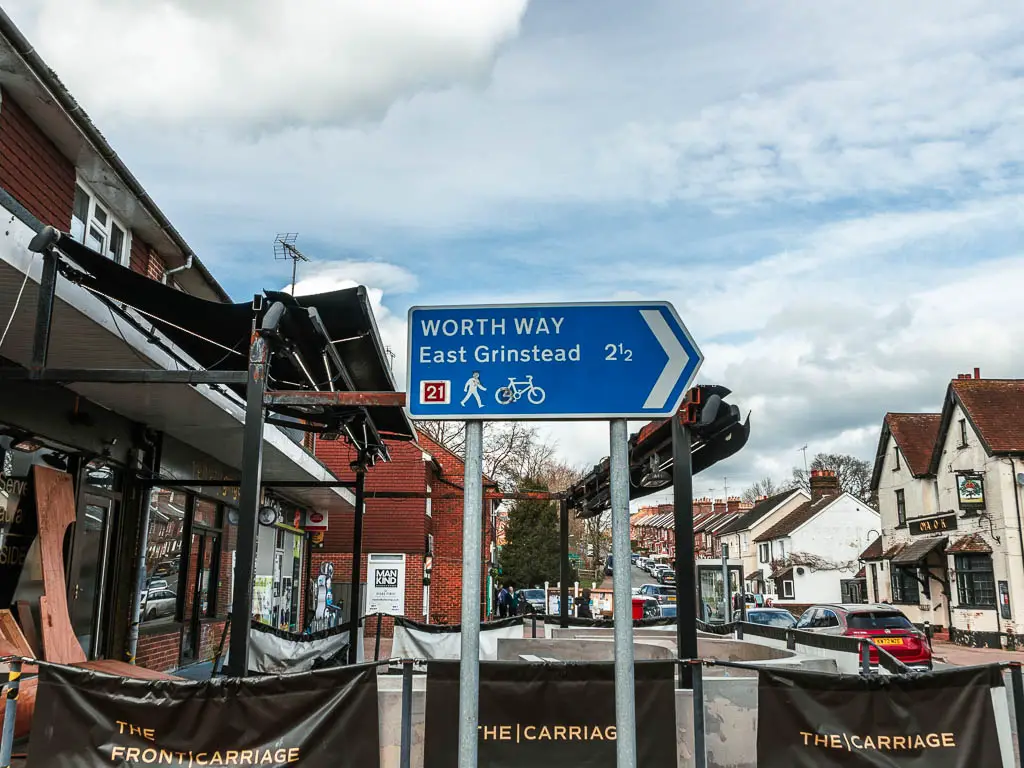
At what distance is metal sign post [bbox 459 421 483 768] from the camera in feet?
9.70

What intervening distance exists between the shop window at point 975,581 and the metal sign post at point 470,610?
3181 cm

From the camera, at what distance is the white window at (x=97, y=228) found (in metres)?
10.6

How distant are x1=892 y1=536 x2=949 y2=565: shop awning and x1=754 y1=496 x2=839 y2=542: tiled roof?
18.5m

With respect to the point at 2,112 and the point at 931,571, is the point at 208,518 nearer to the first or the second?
the point at 2,112

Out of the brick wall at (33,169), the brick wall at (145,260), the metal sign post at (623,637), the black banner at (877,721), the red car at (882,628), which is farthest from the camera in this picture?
the red car at (882,628)

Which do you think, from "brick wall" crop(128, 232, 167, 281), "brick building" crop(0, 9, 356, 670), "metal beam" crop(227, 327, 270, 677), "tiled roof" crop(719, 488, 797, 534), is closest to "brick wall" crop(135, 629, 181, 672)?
"brick building" crop(0, 9, 356, 670)

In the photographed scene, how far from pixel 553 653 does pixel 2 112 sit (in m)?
10.1

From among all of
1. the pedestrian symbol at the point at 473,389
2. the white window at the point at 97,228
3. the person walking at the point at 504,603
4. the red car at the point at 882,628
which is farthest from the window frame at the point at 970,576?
the pedestrian symbol at the point at 473,389

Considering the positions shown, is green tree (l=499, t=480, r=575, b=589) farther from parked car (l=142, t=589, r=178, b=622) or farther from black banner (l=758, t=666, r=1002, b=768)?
black banner (l=758, t=666, r=1002, b=768)

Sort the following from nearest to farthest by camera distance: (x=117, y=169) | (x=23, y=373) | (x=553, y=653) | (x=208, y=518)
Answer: (x=23, y=373) → (x=117, y=169) → (x=553, y=653) → (x=208, y=518)

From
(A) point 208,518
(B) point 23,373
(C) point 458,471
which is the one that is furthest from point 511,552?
(B) point 23,373

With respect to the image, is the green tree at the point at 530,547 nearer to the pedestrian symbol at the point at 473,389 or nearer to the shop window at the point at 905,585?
the shop window at the point at 905,585

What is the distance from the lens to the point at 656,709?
5.88 metres

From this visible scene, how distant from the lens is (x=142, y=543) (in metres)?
11.9
